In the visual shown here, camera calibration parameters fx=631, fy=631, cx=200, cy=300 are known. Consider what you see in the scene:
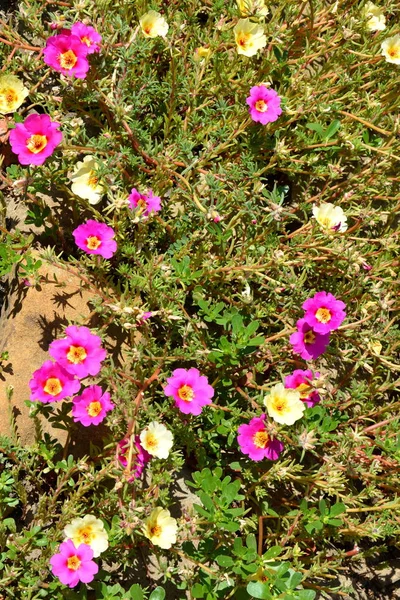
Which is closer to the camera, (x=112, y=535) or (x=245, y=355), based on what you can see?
(x=112, y=535)

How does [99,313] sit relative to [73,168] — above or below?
below

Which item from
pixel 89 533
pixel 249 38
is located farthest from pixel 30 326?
pixel 249 38

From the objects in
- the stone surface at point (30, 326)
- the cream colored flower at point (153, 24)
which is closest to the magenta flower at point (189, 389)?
the stone surface at point (30, 326)

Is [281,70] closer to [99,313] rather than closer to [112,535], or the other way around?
[99,313]

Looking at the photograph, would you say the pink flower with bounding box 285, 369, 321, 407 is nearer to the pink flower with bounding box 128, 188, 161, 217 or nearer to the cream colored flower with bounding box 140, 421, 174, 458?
the cream colored flower with bounding box 140, 421, 174, 458

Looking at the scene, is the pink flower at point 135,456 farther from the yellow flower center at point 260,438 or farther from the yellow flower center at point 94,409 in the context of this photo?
the yellow flower center at point 260,438

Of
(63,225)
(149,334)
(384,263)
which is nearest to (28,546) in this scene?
(149,334)
